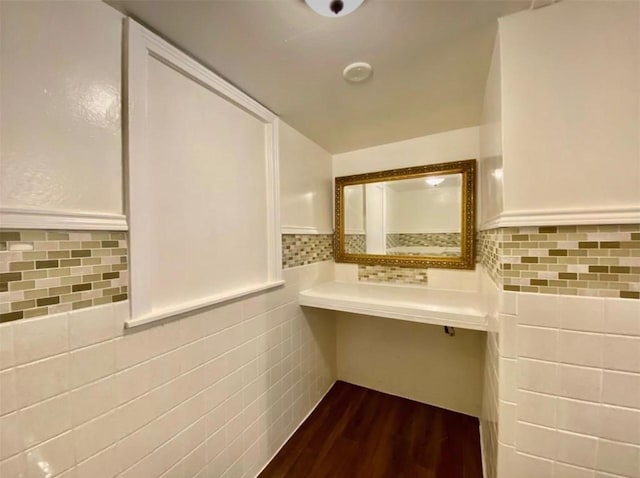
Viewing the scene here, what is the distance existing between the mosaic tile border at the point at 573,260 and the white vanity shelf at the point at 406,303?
1.31 ft

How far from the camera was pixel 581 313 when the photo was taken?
742mm

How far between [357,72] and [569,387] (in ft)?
Answer: 4.44

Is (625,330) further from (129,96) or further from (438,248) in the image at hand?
(129,96)

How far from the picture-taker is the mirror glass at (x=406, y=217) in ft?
A: 5.37

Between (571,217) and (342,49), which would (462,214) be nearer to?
(571,217)

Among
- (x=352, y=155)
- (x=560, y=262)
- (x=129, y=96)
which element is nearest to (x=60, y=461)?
(x=129, y=96)

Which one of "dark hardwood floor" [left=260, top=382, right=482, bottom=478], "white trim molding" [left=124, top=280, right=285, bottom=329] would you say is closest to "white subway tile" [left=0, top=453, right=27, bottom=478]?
"white trim molding" [left=124, top=280, right=285, bottom=329]

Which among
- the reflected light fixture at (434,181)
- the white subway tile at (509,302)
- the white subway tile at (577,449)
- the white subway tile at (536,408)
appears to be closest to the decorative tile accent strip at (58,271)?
the white subway tile at (509,302)

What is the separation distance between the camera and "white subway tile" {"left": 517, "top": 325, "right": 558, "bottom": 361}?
2.53 ft

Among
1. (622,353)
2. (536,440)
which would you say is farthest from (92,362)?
(622,353)

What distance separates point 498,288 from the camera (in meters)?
0.88

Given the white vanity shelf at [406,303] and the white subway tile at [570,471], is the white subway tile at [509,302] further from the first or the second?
the white subway tile at [570,471]

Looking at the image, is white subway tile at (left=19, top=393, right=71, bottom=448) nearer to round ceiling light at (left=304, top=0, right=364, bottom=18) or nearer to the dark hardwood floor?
the dark hardwood floor

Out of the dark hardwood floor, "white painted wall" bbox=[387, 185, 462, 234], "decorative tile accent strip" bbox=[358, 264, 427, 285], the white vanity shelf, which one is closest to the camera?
the white vanity shelf
